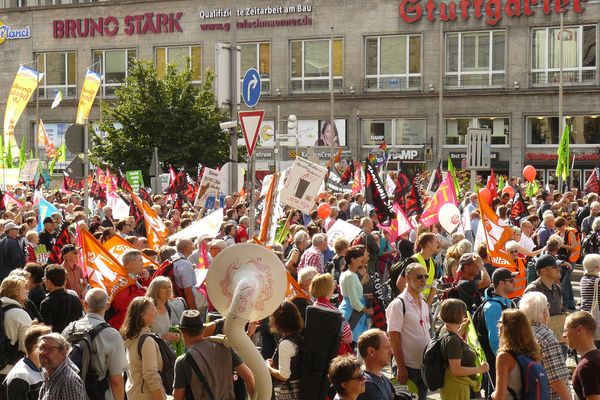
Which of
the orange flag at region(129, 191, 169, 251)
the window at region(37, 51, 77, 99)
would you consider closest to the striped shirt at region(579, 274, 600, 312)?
the orange flag at region(129, 191, 169, 251)

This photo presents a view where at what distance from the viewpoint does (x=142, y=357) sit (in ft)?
25.9

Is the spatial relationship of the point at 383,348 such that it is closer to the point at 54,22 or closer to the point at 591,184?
the point at 591,184

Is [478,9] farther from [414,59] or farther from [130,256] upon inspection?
[130,256]

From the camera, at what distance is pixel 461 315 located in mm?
8367

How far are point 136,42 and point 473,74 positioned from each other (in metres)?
17.9

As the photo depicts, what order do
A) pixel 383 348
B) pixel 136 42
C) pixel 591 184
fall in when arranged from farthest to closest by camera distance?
pixel 136 42
pixel 591 184
pixel 383 348

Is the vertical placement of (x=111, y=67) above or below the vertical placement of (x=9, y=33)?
below

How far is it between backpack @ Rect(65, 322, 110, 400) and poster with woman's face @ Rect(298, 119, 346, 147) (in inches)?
1759

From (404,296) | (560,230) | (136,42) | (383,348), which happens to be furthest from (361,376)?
(136,42)

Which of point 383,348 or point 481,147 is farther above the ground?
point 481,147

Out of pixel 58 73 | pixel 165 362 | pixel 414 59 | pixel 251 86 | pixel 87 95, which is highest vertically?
pixel 58 73

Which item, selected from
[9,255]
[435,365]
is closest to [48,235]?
[9,255]

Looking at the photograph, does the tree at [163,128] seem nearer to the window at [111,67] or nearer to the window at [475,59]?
the window at [475,59]

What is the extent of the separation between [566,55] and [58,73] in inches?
1077
